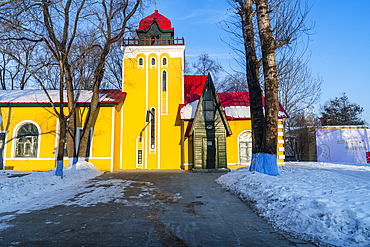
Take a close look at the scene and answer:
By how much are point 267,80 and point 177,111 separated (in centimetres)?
1031

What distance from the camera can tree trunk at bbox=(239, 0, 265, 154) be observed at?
30.4 feet

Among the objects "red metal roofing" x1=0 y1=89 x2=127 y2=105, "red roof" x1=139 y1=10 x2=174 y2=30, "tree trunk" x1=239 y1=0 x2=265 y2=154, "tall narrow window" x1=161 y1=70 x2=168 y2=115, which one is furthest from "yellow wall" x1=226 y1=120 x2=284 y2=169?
"red roof" x1=139 y1=10 x2=174 y2=30

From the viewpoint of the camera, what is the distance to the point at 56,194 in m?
7.56

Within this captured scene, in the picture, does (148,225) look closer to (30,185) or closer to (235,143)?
(30,185)

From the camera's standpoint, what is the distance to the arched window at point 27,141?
49.4ft

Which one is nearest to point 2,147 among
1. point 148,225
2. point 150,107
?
point 150,107

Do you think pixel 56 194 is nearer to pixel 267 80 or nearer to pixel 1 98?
pixel 267 80

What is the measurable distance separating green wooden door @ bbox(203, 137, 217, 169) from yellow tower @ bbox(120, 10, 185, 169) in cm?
299

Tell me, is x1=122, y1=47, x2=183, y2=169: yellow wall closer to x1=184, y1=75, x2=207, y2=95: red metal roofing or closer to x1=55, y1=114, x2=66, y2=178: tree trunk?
x1=184, y1=75, x2=207, y2=95: red metal roofing

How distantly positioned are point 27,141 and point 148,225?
14.8 m

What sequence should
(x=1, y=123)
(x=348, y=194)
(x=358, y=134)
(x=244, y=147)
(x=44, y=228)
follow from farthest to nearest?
1. (x=358, y=134)
2. (x=244, y=147)
3. (x=1, y=123)
4. (x=348, y=194)
5. (x=44, y=228)

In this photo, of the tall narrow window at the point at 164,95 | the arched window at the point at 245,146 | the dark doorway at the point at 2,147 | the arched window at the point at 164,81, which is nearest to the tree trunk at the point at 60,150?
the dark doorway at the point at 2,147

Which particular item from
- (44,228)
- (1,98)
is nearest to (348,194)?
(44,228)

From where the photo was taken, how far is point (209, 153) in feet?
48.5
